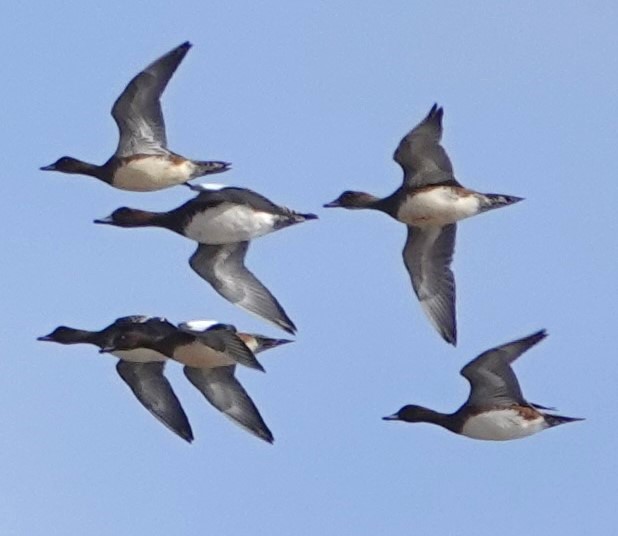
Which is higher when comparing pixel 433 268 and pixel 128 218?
pixel 128 218

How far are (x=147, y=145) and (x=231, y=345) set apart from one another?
2.89 metres

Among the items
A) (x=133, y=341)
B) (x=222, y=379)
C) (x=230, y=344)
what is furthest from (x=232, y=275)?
(x=230, y=344)

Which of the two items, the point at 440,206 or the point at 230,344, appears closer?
the point at 230,344

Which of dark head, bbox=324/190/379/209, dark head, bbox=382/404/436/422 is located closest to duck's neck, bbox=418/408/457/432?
dark head, bbox=382/404/436/422

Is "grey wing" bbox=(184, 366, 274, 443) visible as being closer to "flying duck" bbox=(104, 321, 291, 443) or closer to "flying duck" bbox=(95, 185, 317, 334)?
"flying duck" bbox=(104, 321, 291, 443)

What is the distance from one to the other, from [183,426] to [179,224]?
2.24 meters

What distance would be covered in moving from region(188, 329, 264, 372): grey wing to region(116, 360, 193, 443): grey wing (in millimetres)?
1788

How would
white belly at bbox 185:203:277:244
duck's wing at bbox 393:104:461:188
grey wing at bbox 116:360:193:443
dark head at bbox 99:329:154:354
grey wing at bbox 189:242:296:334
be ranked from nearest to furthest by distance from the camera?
duck's wing at bbox 393:104:461:188, white belly at bbox 185:203:277:244, dark head at bbox 99:329:154:354, grey wing at bbox 189:242:296:334, grey wing at bbox 116:360:193:443

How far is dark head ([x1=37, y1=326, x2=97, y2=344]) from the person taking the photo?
37.0m

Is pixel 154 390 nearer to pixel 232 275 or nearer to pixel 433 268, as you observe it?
pixel 232 275

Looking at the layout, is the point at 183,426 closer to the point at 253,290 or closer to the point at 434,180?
the point at 253,290

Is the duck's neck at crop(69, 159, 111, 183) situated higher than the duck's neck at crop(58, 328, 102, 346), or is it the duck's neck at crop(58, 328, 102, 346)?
the duck's neck at crop(69, 159, 111, 183)

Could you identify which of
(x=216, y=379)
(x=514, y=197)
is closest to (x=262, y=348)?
(x=216, y=379)

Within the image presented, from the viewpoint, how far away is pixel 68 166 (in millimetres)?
37000
